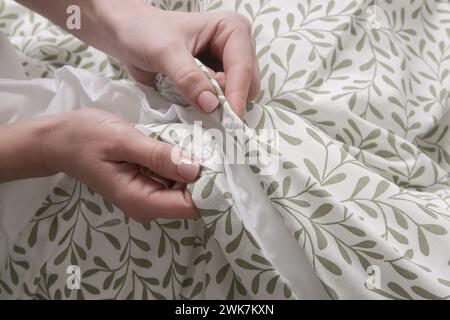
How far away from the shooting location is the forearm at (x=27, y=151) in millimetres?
580

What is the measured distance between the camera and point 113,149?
0.53 metres

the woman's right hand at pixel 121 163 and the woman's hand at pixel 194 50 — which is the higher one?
the woman's hand at pixel 194 50

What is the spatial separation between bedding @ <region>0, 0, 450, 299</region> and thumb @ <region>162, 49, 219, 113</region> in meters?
0.02

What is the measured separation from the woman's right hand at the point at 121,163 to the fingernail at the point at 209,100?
6 centimetres

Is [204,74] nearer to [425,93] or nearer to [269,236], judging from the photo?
[269,236]

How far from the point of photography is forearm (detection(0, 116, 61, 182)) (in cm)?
58

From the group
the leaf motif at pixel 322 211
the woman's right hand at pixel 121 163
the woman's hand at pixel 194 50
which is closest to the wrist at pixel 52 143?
the woman's right hand at pixel 121 163

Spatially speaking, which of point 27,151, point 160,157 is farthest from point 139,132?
point 27,151

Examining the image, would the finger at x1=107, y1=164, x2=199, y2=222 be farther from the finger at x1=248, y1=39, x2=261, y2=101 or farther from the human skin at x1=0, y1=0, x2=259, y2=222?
the finger at x1=248, y1=39, x2=261, y2=101

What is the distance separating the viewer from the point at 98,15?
69 cm

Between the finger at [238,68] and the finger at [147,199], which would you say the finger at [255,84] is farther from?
the finger at [147,199]
